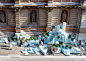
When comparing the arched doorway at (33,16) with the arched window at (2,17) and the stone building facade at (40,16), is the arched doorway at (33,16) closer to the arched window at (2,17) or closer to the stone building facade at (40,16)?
the stone building facade at (40,16)

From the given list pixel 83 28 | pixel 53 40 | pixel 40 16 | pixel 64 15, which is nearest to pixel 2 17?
pixel 40 16

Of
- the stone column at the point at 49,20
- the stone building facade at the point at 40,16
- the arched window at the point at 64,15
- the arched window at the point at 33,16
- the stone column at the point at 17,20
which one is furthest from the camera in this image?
the arched window at the point at 64,15

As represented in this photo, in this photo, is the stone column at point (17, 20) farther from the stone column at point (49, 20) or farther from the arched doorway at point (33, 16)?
the stone column at point (49, 20)

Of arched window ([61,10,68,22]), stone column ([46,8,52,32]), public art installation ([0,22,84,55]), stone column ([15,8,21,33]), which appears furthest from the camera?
arched window ([61,10,68,22])

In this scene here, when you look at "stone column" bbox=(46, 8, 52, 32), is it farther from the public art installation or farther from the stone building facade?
the public art installation

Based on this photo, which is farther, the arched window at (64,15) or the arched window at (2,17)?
the arched window at (64,15)

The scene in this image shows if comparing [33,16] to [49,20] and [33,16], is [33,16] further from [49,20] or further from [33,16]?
[49,20]

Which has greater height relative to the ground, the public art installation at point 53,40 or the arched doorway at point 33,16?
the arched doorway at point 33,16

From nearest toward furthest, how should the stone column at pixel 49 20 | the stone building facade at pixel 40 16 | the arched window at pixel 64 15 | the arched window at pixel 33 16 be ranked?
1. the stone building facade at pixel 40 16
2. the stone column at pixel 49 20
3. the arched window at pixel 33 16
4. the arched window at pixel 64 15

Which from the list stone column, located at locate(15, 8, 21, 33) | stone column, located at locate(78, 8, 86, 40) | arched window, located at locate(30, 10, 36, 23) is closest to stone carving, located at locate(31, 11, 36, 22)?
arched window, located at locate(30, 10, 36, 23)

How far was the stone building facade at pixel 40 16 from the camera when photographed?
2853 centimetres

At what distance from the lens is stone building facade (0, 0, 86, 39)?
28531mm

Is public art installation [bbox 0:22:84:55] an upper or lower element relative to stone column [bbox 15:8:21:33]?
lower

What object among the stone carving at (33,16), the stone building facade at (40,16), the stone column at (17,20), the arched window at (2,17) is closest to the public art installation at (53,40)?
the stone column at (17,20)
